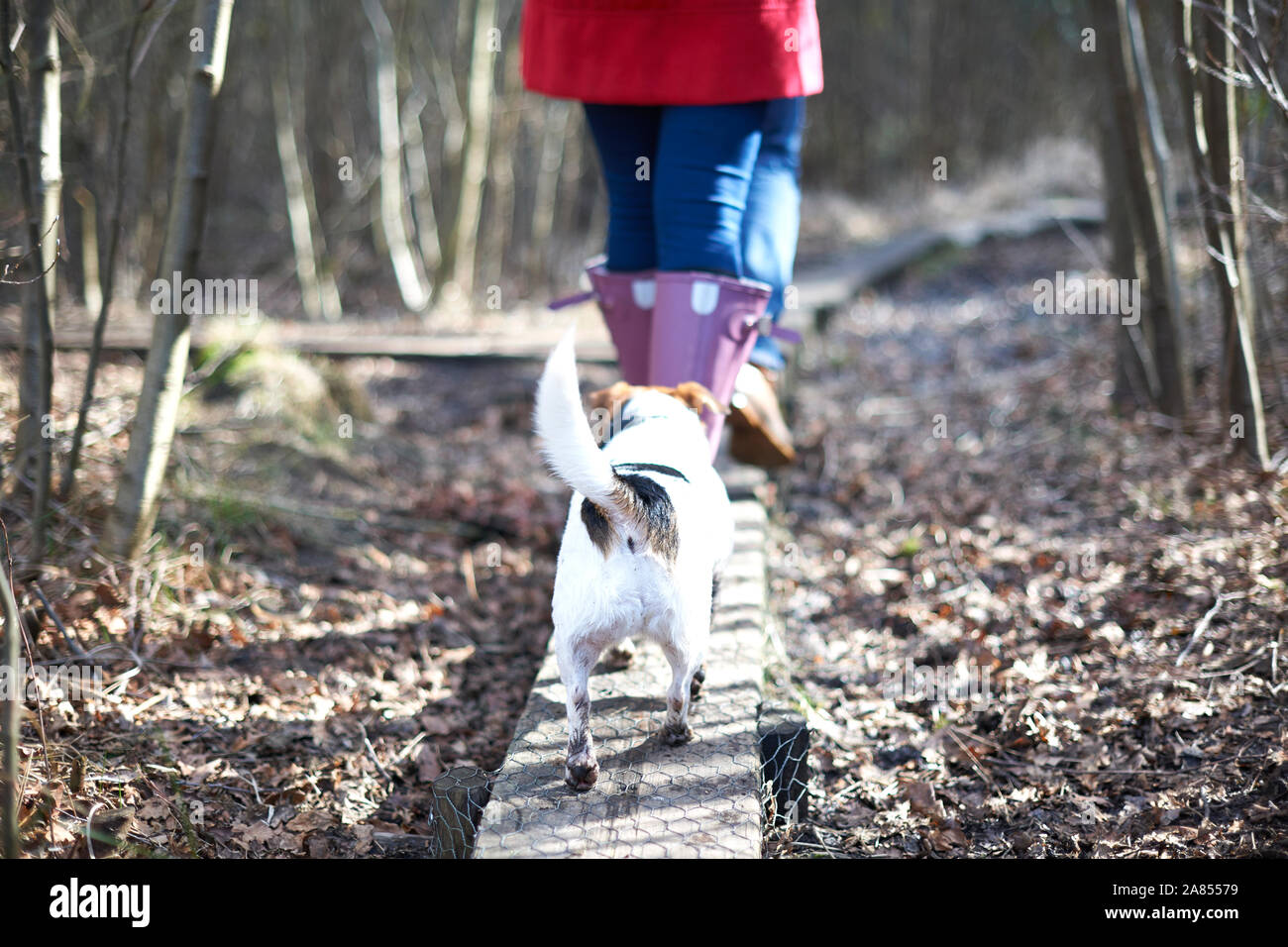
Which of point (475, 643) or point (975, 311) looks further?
point (975, 311)

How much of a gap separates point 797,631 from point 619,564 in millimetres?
1540

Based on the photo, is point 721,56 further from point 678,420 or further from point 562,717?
point 562,717

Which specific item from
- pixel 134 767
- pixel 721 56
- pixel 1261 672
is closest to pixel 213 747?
pixel 134 767

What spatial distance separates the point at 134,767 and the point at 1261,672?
9.14ft

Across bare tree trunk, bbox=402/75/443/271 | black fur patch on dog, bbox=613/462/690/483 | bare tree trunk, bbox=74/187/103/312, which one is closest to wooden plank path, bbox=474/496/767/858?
black fur patch on dog, bbox=613/462/690/483

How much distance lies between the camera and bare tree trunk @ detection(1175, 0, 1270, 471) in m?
3.25

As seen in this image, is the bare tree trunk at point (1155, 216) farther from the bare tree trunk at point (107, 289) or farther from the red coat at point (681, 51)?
the bare tree trunk at point (107, 289)

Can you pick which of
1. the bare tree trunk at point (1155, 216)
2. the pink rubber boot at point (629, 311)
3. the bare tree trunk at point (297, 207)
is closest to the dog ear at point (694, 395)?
the pink rubber boot at point (629, 311)

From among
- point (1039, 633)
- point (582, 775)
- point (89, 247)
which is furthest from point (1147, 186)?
point (89, 247)

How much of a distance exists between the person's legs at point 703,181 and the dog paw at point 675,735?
1.27 metres

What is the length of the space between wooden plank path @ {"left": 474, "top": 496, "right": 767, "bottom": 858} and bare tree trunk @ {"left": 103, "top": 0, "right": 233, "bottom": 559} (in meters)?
1.30

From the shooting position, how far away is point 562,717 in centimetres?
245

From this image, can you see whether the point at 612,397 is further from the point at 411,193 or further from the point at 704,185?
the point at 411,193

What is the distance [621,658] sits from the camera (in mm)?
2711
